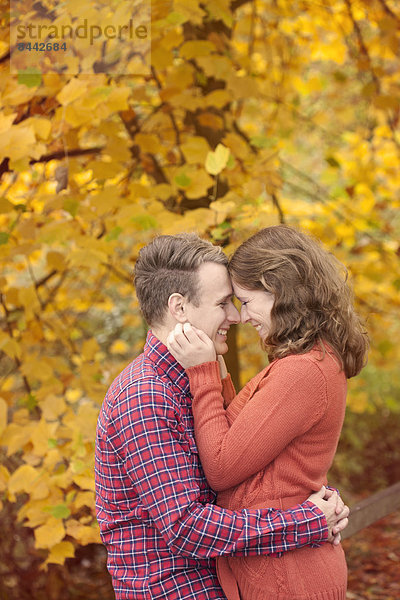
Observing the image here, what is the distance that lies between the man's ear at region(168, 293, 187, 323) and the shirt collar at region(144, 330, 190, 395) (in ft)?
0.29

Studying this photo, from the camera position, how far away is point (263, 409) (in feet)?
5.43

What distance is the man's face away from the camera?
1.79 meters

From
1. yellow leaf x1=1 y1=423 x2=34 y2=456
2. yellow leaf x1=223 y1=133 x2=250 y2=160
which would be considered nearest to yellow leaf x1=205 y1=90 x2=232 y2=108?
yellow leaf x1=223 y1=133 x2=250 y2=160

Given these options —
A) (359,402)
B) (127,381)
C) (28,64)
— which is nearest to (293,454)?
(127,381)

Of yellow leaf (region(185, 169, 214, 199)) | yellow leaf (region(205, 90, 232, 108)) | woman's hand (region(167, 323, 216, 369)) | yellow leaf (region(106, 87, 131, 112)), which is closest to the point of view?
woman's hand (region(167, 323, 216, 369))

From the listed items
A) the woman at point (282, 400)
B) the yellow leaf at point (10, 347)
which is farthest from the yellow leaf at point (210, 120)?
the woman at point (282, 400)

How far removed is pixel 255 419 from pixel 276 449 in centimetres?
9

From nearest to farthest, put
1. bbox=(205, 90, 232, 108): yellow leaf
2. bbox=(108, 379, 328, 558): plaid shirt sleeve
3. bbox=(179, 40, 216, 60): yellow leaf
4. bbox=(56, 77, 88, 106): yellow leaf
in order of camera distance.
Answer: bbox=(108, 379, 328, 558): plaid shirt sleeve → bbox=(56, 77, 88, 106): yellow leaf → bbox=(179, 40, 216, 60): yellow leaf → bbox=(205, 90, 232, 108): yellow leaf

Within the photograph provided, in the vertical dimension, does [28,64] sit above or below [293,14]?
above

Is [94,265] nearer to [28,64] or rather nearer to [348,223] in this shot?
[28,64]

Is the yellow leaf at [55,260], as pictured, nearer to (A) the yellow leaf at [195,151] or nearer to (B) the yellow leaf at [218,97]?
(A) the yellow leaf at [195,151]

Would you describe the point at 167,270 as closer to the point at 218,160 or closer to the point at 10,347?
the point at 218,160

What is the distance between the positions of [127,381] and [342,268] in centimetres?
80

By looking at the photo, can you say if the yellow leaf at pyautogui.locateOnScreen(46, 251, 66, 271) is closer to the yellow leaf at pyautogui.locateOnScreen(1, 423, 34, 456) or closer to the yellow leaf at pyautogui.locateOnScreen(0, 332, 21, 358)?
the yellow leaf at pyautogui.locateOnScreen(0, 332, 21, 358)
